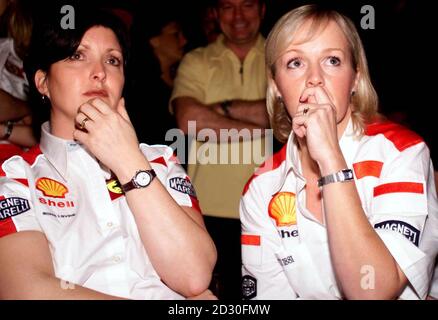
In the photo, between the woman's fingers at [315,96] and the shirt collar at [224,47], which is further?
the shirt collar at [224,47]

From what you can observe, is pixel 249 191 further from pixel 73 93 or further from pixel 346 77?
pixel 73 93

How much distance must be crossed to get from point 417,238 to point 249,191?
694mm

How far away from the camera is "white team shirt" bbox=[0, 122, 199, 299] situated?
188 cm

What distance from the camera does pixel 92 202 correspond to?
198cm

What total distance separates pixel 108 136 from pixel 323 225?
809 mm

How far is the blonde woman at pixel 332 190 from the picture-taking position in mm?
1663

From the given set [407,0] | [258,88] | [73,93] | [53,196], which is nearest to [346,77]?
[73,93]

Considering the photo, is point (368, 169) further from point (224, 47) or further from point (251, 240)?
point (224, 47)

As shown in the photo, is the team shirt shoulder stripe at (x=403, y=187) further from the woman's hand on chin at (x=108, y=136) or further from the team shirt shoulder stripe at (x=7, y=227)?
the team shirt shoulder stripe at (x=7, y=227)

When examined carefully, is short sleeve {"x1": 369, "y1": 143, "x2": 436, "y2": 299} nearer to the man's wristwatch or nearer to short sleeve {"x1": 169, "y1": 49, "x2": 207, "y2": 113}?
the man's wristwatch

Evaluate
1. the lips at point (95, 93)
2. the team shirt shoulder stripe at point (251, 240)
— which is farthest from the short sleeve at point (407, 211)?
the lips at point (95, 93)

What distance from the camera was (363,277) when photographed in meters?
1.64

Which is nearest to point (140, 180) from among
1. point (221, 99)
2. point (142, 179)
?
point (142, 179)
